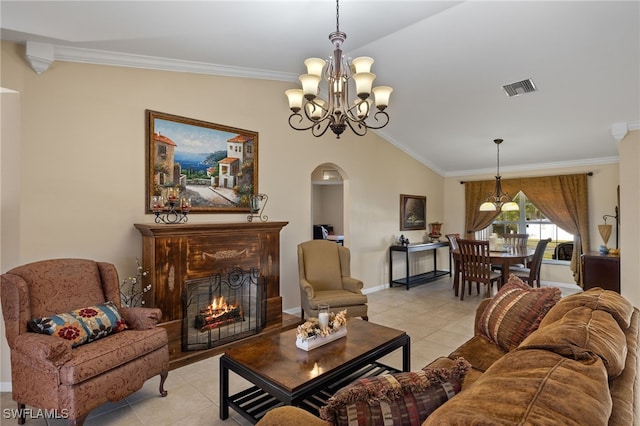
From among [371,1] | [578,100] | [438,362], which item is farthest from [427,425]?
[578,100]

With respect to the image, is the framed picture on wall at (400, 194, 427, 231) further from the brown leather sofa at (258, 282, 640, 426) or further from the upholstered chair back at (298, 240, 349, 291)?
the brown leather sofa at (258, 282, 640, 426)

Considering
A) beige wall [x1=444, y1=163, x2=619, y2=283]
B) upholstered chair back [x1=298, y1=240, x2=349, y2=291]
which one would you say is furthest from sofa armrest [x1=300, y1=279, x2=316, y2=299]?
beige wall [x1=444, y1=163, x2=619, y2=283]

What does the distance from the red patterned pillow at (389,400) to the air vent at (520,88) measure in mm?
3972

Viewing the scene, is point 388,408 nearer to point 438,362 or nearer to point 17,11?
point 438,362

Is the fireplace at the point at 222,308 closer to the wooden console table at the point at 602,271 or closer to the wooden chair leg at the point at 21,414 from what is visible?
the wooden chair leg at the point at 21,414

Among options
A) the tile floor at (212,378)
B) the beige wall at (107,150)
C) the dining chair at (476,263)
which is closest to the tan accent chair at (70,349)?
A: the tile floor at (212,378)

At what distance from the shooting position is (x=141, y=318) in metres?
2.54

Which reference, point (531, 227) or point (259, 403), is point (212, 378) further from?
point (531, 227)

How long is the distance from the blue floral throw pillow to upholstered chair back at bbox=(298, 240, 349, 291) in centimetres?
205

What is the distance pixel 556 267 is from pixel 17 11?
26.8 feet

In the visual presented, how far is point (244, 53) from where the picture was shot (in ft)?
11.0

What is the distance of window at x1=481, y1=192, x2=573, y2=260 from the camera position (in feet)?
20.9

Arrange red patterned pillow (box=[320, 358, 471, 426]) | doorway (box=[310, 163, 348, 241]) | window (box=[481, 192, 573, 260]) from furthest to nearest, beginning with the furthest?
doorway (box=[310, 163, 348, 241]) < window (box=[481, 192, 573, 260]) < red patterned pillow (box=[320, 358, 471, 426])

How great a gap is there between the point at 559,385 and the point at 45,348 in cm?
253
